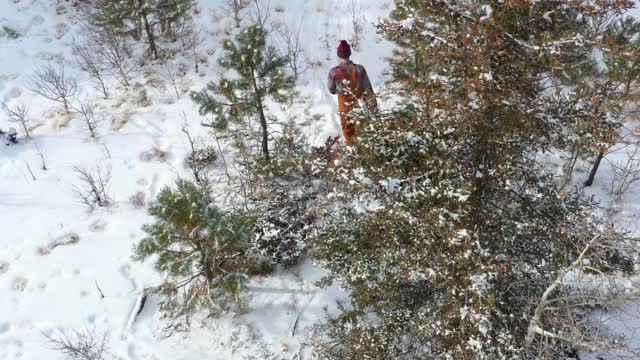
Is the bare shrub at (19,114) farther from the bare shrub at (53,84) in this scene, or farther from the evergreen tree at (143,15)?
the evergreen tree at (143,15)

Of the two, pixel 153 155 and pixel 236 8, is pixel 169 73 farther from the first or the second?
pixel 236 8

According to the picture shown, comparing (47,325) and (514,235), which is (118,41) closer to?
(47,325)

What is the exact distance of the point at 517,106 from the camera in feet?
17.2

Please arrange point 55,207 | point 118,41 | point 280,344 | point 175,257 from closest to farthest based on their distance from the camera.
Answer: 1. point 175,257
2. point 280,344
3. point 55,207
4. point 118,41

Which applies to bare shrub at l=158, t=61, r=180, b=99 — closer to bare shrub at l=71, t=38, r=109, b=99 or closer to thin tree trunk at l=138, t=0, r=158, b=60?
thin tree trunk at l=138, t=0, r=158, b=60

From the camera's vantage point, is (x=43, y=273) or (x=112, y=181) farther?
(x=112, y=181)

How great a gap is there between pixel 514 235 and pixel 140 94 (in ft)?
33.0

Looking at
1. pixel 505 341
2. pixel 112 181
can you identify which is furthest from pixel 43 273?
pixel 505 341

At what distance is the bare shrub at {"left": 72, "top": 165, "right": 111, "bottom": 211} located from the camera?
398 inches

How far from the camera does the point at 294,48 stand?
1337cm

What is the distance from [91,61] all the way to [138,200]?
533 cm

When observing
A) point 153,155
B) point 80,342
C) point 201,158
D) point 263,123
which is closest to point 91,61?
point 153,155

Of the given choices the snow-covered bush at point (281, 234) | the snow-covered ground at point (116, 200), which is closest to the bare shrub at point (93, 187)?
the snow-covered ground at point (116, 200)

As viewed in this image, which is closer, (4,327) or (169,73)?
(4,327)
